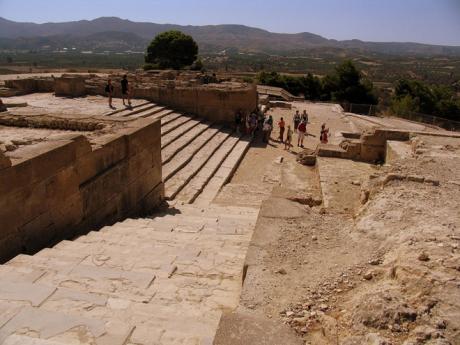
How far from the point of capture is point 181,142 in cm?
1452

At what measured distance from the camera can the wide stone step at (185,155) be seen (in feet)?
39.8

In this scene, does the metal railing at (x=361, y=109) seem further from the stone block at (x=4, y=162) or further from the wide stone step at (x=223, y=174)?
the stone block at (x=4, y=162)

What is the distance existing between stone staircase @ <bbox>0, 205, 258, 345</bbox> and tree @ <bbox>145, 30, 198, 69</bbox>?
134ft

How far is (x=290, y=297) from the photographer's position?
3795 millimetres

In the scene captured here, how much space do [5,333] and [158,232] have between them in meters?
3.89

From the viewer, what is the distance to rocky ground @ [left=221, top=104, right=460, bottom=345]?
10.5 feet

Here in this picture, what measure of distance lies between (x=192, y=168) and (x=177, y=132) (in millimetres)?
3070

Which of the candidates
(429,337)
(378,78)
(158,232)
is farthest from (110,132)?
(378,78)

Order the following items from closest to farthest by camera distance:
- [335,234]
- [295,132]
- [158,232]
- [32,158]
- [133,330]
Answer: [133,330] < [335,234] < [32,158] < [158,232] < [295,132]

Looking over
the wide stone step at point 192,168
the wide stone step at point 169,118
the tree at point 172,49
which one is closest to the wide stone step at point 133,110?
the wide stone step at point 169,118

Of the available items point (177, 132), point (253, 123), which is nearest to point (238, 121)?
point (253, 123)

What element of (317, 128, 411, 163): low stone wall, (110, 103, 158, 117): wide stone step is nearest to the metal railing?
(317, 128, 411, 163): low stone wall

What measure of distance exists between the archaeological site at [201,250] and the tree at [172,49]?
114 ft

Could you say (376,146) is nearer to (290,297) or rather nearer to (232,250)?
(232,250)
